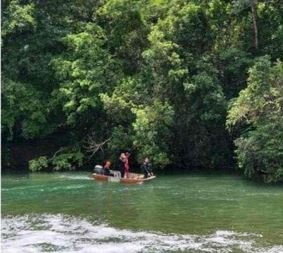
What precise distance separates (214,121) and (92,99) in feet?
19.0

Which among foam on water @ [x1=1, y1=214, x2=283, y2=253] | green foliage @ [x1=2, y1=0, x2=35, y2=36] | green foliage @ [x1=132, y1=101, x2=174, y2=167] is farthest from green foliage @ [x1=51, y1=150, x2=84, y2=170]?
foam on water @ [x1=1, y1=214, x2=283, y2=253]

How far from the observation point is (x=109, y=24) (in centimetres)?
3275

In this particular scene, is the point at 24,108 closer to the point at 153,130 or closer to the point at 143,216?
the point at 153,130

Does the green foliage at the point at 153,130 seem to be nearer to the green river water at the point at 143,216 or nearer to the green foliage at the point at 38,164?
the green river water at the point at 143,216

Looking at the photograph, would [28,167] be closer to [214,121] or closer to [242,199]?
[214,121]

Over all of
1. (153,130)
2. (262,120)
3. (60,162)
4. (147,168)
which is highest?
(262,120)

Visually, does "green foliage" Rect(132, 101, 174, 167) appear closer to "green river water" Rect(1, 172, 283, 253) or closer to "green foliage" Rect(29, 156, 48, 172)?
"green river water" Rect(1, 172, 283, 253)

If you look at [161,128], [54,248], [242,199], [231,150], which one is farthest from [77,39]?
[54,248]

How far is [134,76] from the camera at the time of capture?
31.3 m

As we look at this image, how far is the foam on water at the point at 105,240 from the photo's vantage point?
1341 centimetres

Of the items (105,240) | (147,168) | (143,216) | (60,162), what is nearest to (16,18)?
(60,162)

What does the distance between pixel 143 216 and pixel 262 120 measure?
9785mm

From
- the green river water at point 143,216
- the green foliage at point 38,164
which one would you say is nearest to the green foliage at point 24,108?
the green foliage at point 38,164

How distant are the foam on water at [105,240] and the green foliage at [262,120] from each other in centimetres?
1020
